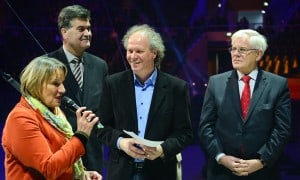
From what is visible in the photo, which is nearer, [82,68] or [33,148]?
[33,148]

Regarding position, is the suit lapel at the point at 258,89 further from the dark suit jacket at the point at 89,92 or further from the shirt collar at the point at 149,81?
the dark suit jacket at the point at 89,92

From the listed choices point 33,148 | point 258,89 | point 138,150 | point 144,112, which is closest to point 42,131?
point 33,148

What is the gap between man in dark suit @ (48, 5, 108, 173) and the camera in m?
3.17

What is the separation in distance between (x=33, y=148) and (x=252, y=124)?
4.44 ft

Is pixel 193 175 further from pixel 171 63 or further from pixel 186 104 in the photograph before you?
pixel 171 63

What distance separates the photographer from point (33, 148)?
1986 mm

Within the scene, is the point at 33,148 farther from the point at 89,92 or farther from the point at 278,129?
the point at 278,129

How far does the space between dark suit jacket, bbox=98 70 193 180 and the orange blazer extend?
544 millimetres

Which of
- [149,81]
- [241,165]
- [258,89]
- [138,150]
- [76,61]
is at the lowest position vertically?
[241,165]

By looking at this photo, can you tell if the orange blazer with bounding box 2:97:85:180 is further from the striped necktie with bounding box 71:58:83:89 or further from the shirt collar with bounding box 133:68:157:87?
the striped necktie with bounding box 71:58:83:89

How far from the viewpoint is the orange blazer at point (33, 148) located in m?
1.99

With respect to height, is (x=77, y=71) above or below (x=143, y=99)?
above

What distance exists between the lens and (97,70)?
333cm

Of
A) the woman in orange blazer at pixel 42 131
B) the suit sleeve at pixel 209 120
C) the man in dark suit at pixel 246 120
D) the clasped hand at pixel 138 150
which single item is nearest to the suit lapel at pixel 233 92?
the man in dark suit at pixel 246 120
